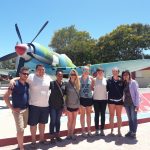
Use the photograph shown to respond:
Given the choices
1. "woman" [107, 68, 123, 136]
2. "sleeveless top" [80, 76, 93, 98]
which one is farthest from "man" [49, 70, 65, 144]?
"woman" [107, 68, 123, 136]

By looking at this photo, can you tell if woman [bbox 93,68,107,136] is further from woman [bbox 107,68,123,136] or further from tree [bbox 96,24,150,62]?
tree [bbox 96,24,150,62]

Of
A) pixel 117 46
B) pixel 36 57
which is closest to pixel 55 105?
pixel 36 57

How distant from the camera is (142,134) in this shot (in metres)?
7.14

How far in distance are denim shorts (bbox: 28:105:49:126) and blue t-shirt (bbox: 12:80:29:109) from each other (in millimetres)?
271

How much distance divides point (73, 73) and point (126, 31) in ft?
135

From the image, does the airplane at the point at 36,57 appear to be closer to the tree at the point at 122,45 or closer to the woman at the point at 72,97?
the woman at the point at 72,97

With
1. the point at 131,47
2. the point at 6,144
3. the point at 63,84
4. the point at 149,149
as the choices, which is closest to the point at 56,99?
the point at 63,84

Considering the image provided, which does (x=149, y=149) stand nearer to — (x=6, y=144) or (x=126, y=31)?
(x=6, y=144)

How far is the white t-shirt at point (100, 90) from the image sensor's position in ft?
22.6

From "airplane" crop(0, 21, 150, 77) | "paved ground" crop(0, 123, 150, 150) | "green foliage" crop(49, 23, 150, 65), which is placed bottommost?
"paved ground" crop(0, 123, 150, 150)

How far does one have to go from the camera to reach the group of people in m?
5.53

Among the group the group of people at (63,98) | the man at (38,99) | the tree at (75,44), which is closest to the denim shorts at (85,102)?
the group of people at (63,98)

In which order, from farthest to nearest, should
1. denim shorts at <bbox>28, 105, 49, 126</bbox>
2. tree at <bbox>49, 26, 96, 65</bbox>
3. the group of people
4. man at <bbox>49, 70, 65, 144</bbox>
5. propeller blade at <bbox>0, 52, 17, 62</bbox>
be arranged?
tree at <bbox>49, 26, 96, 65</bbox> → propeller blade at <bbox>0, 52, 17, 62</bbox> → man at <bbox>49, 70, 65, 144</bbox> → denim shorts at <bbox>28, 105, 49, 126</bbox> → the group of people

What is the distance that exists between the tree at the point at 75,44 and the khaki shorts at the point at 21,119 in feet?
139
